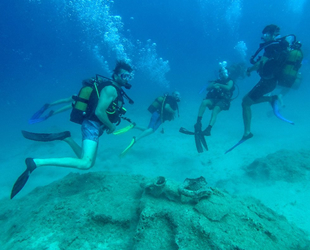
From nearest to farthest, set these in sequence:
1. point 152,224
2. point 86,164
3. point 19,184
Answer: point 152,224 < point 19,184 < point 86,164

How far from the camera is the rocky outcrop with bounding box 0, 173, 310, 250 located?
2.19 m

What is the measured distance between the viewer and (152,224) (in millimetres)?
2383

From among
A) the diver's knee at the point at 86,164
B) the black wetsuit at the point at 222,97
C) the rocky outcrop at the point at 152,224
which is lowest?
the rocky outcrop at the point at 152,224

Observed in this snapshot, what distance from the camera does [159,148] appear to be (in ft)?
32.5

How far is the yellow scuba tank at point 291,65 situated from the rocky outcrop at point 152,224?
390 centimetres

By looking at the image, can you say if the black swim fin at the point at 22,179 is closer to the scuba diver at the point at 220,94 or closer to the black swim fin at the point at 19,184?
the black swim fin at the point at 19,184

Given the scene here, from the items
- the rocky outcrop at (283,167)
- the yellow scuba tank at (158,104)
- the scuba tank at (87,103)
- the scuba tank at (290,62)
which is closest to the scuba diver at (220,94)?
the yellow scuba tank at (158,104)

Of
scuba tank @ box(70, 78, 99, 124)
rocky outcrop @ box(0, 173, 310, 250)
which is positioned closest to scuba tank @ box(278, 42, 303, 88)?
rocky outcrop @ box(0, 173, 310, 250)

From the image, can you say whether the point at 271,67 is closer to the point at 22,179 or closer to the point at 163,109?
the point at 163,109

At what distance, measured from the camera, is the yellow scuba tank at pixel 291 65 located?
5.10 m

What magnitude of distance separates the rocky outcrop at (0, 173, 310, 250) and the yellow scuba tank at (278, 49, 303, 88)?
3.90 m

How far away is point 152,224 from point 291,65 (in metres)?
5.26

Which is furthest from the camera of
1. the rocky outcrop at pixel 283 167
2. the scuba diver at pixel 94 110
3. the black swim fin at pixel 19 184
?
the rocky outcrop at pixel 283 167

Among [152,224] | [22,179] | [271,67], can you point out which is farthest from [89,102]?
[271,67]
